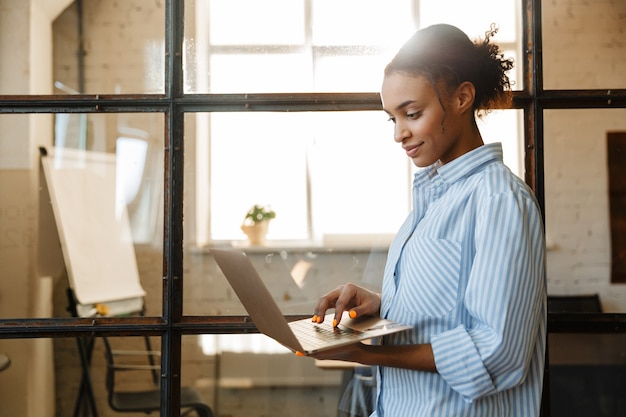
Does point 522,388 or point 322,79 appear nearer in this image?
point 522,388

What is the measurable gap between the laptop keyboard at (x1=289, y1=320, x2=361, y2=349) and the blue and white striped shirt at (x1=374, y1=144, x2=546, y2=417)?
4.6 inches

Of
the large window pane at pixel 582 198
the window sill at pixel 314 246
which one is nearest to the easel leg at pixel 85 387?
the window sill at pixel 314 246

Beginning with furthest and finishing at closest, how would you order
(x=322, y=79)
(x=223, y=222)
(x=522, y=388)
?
(x=223, y=222) → (x=322, y=79) → (x=522, y=388)

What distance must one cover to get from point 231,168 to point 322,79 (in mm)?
762

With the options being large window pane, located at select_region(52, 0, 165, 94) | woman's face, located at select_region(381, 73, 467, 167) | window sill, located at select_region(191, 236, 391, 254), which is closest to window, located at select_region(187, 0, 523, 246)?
window sill, located at select_region(191, 236, 391, 254)

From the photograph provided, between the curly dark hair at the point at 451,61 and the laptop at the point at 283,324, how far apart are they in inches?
16.3

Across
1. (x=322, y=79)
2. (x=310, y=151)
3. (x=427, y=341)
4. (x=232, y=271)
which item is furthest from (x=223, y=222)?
(x=427, y=341)

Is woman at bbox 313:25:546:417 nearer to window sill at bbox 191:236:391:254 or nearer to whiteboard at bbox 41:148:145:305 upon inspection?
window sill at bbox 191:236:391:254

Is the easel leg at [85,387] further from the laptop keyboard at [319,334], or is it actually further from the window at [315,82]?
the laptop keyboard at [319,334]

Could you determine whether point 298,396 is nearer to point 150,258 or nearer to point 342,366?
point 342,366

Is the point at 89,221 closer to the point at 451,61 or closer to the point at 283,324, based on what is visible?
the point at 283,324

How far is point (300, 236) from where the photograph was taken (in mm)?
2164

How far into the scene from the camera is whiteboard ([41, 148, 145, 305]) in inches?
76.0

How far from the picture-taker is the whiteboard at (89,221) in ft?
6.33
